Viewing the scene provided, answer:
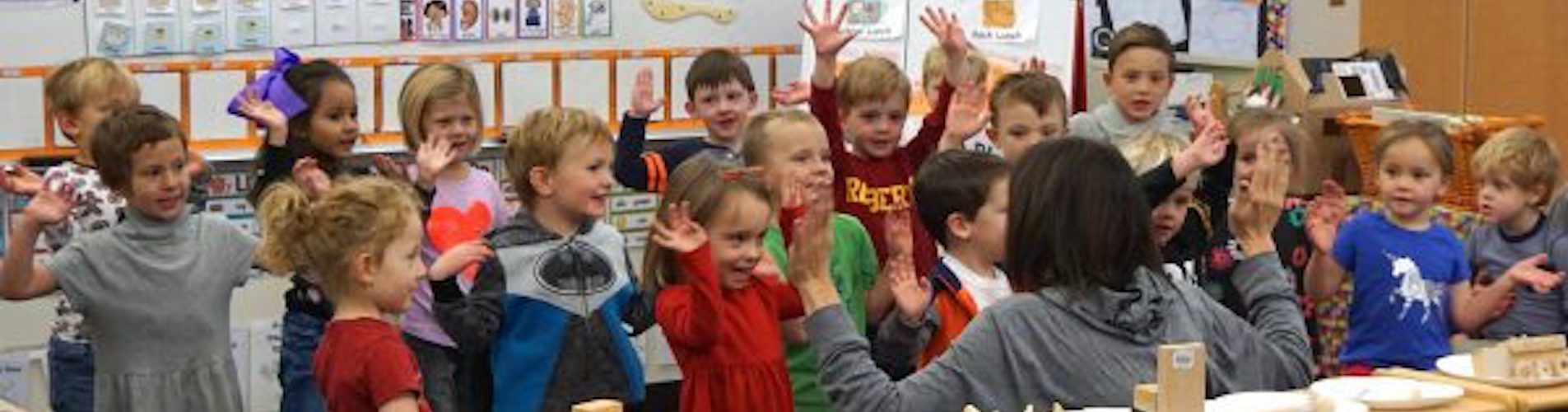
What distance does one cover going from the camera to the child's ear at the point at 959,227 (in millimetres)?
4777

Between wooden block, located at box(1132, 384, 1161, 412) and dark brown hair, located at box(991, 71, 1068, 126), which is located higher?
dark brown hair, located at box(991, 71, 1068, 126)

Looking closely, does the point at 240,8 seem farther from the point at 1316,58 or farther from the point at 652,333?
the point at 1316,58

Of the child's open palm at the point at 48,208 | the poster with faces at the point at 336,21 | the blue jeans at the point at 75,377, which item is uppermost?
the poster with faces at the point at 336,21

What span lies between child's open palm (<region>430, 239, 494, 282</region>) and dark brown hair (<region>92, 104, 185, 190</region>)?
2.09ft

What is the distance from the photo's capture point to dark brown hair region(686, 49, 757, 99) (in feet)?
21.0

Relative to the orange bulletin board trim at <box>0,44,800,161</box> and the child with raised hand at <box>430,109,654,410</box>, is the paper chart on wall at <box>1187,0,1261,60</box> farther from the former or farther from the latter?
the child with raised hand at <box>430,109,654,410</box>

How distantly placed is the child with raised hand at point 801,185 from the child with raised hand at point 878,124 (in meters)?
0.31

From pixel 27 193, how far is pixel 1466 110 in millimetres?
5168

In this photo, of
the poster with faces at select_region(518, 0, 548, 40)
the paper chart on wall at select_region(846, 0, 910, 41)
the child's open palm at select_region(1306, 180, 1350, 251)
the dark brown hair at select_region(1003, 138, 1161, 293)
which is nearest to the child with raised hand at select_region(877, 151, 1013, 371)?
the child's open palm at select_region(1306, 180, 1350, 251)

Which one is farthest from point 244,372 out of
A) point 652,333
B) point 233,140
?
point 652,333

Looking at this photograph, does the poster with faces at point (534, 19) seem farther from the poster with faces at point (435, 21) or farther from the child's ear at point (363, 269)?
the child's ear at point (363, 269)

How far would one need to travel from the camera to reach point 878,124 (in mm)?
5941

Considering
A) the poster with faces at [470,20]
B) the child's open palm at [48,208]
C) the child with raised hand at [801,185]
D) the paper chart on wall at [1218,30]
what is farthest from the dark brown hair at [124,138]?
the paper chart on wall at [1218,30]

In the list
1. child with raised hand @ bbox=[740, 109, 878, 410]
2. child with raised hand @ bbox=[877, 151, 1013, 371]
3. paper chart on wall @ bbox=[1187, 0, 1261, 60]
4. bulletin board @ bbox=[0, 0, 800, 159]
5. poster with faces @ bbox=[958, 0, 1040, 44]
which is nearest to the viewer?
child with raised hand @ bbox=[877, 151, 1013, 371]
